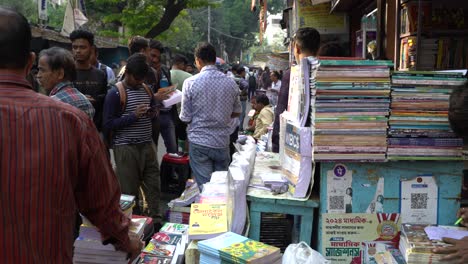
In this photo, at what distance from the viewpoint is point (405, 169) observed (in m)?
3.03

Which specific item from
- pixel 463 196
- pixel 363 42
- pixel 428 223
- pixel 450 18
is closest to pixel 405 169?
pixel 428 223

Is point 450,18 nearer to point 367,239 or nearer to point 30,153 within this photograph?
point 367,239

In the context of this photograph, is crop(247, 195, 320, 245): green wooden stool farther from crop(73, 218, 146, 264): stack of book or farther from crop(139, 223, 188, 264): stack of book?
crop(73, 218, 146, 264): stack of book

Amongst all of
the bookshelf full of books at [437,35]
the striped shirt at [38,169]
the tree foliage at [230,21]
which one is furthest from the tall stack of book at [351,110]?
the tree foliage at [230,21]

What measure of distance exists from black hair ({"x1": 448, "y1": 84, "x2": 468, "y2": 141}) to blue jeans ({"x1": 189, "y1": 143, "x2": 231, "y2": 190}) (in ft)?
8.75

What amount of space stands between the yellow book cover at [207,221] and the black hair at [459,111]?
5.04 feet

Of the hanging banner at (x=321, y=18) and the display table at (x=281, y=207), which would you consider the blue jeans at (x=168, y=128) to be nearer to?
the hanging banner at (x=321, y=18)

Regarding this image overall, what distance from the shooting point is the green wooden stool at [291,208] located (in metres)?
3.10

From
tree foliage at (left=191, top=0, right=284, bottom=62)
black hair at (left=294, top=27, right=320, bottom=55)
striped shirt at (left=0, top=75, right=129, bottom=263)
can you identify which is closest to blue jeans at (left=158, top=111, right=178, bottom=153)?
black hair at (left=294, top=27, right=320, bottom=55)

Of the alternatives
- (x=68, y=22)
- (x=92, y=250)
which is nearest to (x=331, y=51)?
(x=92, y=250)

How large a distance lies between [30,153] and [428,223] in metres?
2.46

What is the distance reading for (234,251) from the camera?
9.07 feet

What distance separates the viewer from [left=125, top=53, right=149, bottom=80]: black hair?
4.45 meters

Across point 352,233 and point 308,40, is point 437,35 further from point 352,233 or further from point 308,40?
point 352,233
